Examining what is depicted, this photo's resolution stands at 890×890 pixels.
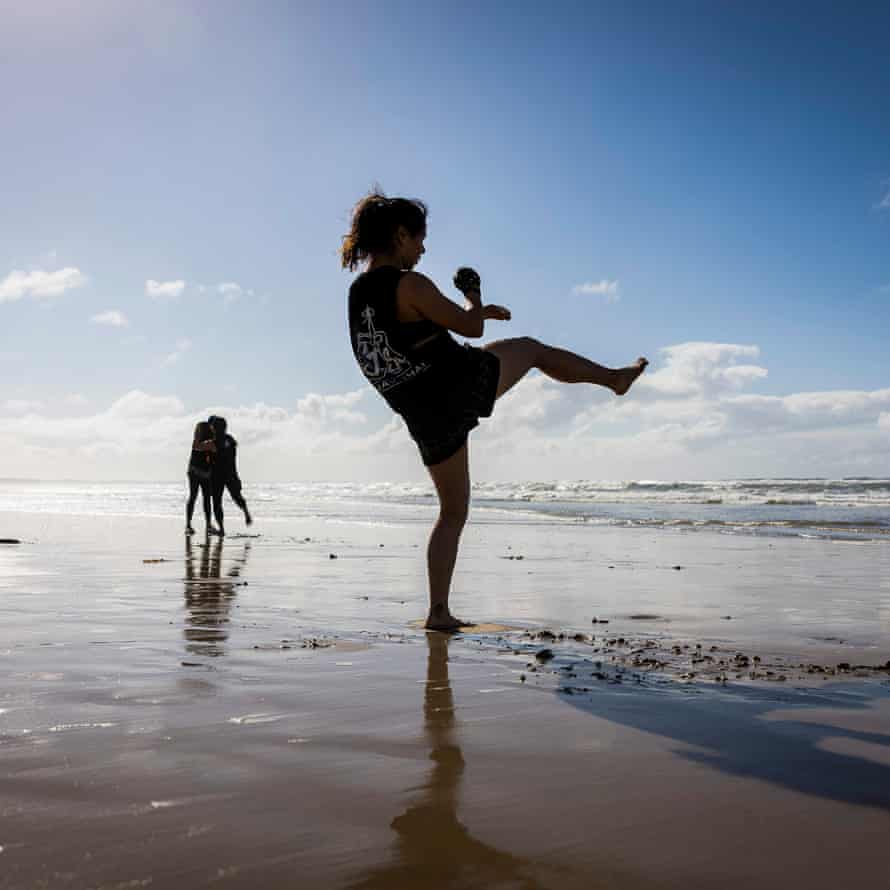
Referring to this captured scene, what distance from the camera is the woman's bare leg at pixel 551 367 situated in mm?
3756

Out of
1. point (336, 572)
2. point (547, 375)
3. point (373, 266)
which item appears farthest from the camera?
point (336, 572)

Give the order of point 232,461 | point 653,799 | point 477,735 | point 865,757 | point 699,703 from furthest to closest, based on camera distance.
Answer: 1. point 232,461
2. point 699,703
3. point 477,735
4. point 865,757
5. point 653,799

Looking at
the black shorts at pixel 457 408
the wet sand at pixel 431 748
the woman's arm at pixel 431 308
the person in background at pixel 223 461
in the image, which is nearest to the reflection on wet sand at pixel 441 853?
the wet sand at pixel 431 748

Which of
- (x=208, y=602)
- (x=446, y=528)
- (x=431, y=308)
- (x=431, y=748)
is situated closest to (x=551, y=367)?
(x=431, y=308)

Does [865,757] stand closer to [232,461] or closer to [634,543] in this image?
[634,543]

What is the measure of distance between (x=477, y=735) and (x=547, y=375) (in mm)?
2306

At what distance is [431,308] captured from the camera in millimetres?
3467

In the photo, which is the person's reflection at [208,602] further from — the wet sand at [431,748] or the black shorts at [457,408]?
the black shorts at [457,408]

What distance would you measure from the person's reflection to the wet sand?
32 millimetres

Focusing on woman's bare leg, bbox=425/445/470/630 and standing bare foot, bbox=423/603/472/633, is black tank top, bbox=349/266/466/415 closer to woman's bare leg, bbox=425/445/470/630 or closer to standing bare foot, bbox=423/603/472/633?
woman's bare leg, bbox=425/445/470/630

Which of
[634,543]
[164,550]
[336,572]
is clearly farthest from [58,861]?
[634,543]

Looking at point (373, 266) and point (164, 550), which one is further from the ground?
point (373, 266)

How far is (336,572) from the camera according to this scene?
6.30m

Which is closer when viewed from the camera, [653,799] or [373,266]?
[653,799]
